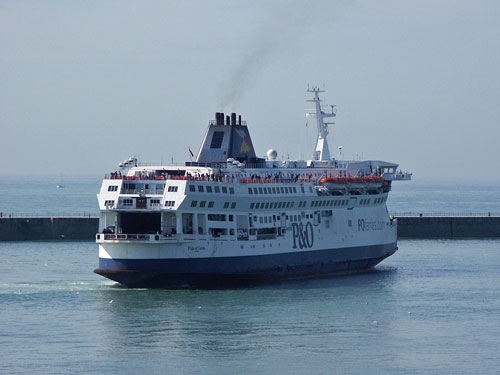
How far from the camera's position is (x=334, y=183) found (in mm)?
77750

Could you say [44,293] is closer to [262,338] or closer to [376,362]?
[262,338]

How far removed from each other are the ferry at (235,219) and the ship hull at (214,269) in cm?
6

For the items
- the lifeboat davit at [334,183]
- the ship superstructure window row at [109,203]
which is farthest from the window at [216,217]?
the lifeboat davit at [334,183]

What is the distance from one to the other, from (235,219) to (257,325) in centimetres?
1374

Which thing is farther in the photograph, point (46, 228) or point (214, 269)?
point (46, 228)

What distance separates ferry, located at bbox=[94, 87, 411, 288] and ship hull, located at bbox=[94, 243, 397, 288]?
2.3 inches

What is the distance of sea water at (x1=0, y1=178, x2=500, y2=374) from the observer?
4662cm

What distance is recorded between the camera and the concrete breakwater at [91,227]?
104562 mm

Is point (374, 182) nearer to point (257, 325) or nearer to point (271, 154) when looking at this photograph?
point (271, 154)

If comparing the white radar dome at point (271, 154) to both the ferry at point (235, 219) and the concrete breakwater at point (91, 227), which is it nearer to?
the ferry at point (235, 219)

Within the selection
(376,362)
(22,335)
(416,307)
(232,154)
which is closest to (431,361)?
(376,362)

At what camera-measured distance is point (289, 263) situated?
7181 centimetres

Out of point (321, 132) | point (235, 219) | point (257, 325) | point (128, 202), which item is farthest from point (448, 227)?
point (257, 325)

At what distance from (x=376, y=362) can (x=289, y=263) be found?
25164 millimetres
